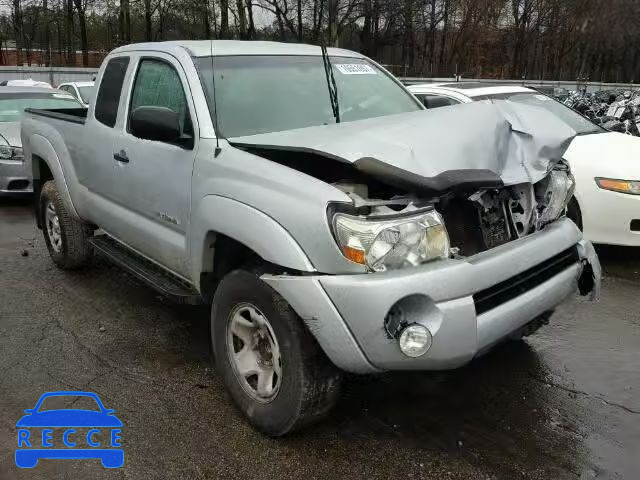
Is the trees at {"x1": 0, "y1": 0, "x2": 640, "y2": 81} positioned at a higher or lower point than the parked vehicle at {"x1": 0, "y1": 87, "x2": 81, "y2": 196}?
higher

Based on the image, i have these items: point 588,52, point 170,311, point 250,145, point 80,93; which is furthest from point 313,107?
point 588,52

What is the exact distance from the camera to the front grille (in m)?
2.78

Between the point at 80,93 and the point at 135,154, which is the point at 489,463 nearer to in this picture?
the point at 135,154

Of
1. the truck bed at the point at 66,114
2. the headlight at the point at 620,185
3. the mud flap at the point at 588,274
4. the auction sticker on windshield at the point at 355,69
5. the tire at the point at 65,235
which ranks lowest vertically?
the tire at the point at 65,235

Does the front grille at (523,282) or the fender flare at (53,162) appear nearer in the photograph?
the front grille at (523,282)

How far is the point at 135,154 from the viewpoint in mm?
4086

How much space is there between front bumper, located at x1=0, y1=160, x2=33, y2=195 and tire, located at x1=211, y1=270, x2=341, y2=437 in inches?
251

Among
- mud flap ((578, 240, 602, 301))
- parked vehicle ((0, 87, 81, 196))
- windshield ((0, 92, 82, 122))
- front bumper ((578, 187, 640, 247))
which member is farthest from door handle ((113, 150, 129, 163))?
windshield ((0, 92, 82, 122))

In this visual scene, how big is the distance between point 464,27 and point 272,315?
42333 mm

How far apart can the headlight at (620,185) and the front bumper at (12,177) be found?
7.14m

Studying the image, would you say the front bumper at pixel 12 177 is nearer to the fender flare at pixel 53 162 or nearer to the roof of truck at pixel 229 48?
the fender flare at pixel 53 162

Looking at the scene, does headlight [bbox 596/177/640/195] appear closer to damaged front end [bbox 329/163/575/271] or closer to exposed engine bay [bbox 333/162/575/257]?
damaged front end [bbox 329/163/575/271]

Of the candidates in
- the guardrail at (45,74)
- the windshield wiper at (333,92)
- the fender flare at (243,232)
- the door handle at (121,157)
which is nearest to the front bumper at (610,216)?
the windshield wiper at (333,92)

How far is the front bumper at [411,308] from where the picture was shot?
8.41 ft
